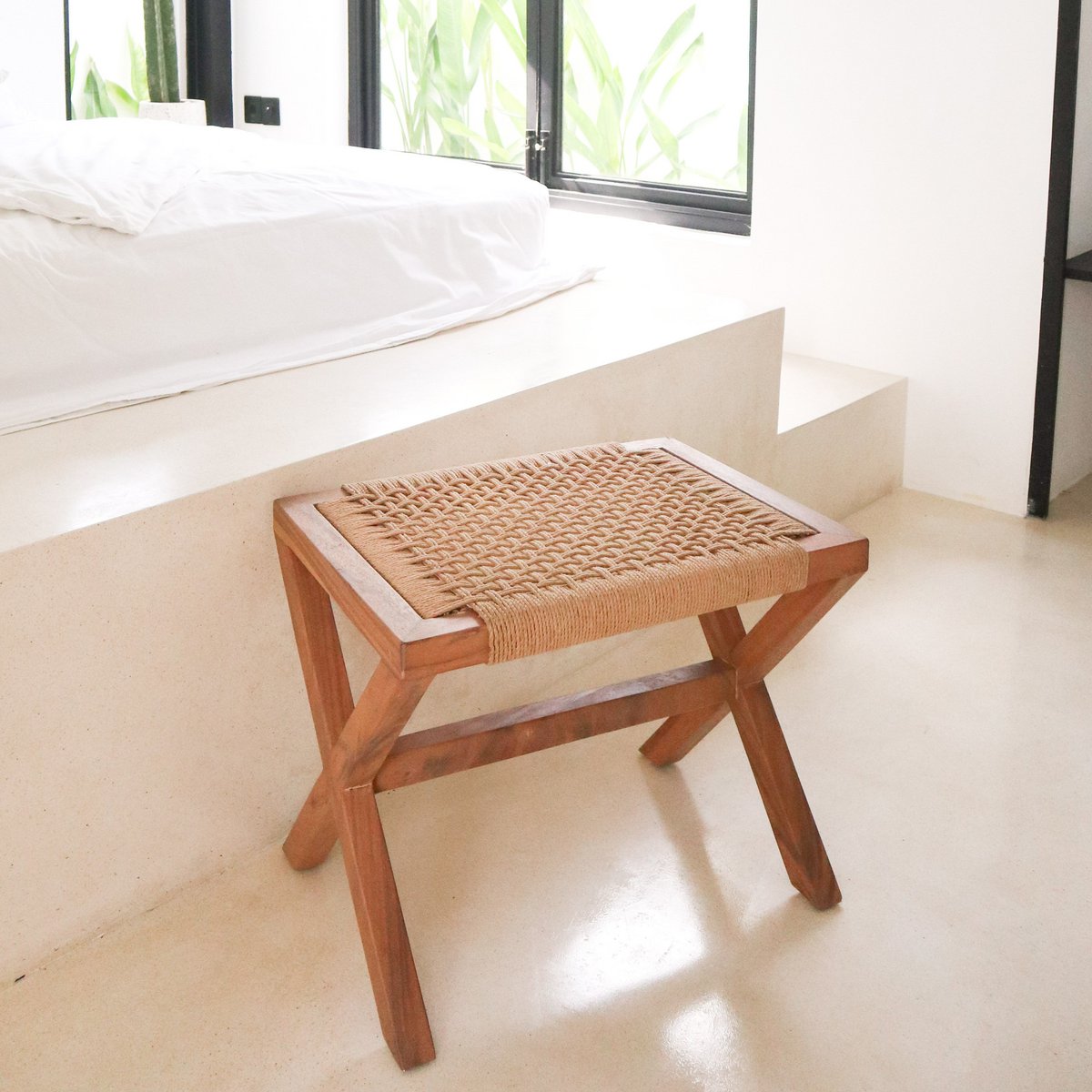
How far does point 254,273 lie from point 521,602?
3.07ft

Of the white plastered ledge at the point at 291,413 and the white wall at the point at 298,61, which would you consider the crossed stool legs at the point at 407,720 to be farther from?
the white wall at the point at 298,61

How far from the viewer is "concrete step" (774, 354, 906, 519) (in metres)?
2.44

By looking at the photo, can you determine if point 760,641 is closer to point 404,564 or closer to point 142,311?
point 404,564

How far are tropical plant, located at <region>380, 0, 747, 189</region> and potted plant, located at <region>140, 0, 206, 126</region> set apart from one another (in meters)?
0.62

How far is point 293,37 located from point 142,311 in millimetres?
2554

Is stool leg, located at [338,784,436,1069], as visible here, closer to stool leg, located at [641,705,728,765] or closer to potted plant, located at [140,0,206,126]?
stool leg, located at [641,705,728,765]

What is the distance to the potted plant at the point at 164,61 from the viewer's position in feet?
12.2

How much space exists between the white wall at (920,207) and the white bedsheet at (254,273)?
0.72m

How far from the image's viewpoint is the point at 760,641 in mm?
1365

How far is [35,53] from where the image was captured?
3533 millimetres

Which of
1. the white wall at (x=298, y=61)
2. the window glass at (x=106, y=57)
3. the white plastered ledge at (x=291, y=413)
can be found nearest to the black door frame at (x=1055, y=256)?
the white plastered ledge at (x=291, y=413)

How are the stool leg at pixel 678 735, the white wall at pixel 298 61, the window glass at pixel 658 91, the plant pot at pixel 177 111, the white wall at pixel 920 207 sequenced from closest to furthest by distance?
the stool leg at pixel 678 735, the white wall at pixel 920 207, the window glass at pixel 658 91, the plant pot at pixel 177 111, the white wall at pixel 298 61

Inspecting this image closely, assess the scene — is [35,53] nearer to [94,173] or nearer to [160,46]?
[160,46]

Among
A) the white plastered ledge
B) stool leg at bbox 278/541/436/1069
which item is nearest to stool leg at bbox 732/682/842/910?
stool leg at bbox 278/541/436/1069
